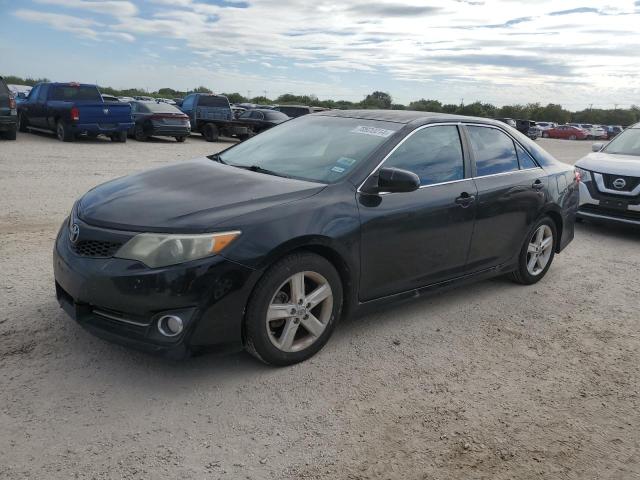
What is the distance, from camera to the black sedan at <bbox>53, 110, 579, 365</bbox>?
3244 mm

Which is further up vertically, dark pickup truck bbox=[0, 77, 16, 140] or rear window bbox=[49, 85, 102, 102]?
rear window bbox=[49, 85, 102, 102]

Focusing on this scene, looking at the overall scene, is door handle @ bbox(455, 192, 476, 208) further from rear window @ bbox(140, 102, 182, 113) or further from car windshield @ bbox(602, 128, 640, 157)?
rear window @ bbox(140, 102, 182, 113)

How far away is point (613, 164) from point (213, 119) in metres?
16.0

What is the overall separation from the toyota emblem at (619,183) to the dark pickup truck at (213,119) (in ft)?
50.3

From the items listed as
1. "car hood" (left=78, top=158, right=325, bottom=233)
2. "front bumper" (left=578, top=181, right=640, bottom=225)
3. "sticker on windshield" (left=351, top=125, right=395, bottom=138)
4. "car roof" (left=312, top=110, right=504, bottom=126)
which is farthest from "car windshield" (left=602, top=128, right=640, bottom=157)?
"car hood" (left=78, top=158, right=325, bottom=233)

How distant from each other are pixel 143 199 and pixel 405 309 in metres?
2.37

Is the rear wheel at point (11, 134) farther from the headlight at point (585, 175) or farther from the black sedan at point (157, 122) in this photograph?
the headlight at point (585, 175)

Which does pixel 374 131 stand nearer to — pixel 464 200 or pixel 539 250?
pixel 464 200

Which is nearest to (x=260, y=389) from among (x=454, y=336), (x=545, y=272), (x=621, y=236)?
(x=454, y=336)

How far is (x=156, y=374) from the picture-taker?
11.5ft

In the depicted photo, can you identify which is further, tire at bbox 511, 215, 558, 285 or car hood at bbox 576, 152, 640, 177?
car hood at bbox 576, 152, 640, 177

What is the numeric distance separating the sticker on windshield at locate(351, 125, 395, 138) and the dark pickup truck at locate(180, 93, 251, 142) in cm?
1764

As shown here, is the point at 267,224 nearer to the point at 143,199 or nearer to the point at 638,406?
the point at 143,199

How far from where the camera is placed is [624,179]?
830cm
